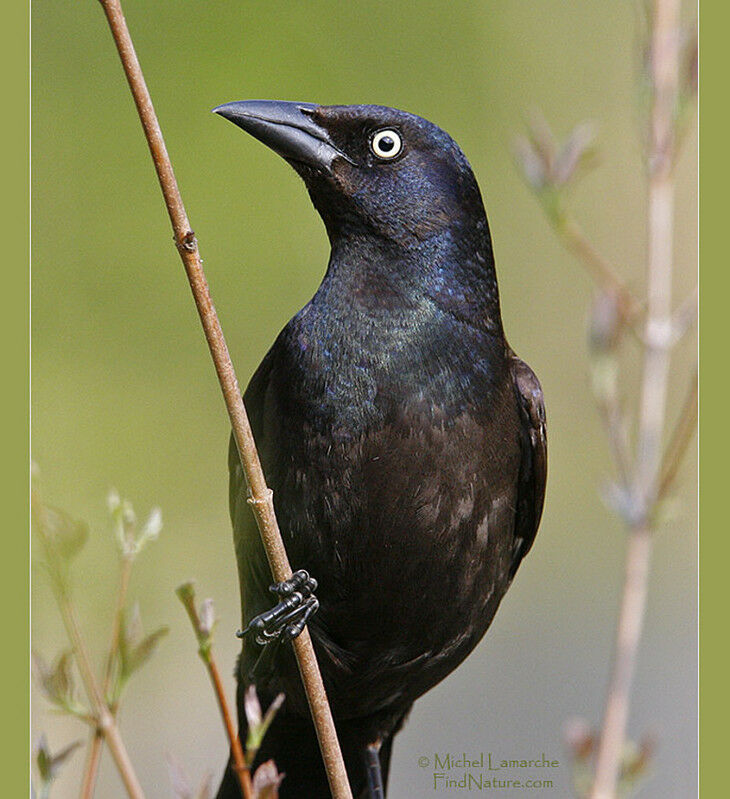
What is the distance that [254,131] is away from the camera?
2.50 meters

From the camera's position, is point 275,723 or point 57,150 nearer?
point 57,150

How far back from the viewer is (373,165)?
261 centimetres

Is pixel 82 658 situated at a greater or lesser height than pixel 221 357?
lesser

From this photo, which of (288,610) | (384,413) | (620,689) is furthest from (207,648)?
(384,413)

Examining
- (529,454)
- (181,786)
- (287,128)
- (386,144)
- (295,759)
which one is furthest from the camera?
(295,759)

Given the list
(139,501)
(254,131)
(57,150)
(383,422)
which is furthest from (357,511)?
(57,150)

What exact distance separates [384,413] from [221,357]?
0.74m

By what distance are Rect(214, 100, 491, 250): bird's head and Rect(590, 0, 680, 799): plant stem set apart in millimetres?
895

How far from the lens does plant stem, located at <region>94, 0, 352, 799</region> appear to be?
5.40ft

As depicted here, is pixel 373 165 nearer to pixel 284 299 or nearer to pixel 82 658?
pixel 284 299

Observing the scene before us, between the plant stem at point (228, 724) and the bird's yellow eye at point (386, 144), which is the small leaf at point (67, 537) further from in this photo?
the bird's yellow eye at point (386, 144)

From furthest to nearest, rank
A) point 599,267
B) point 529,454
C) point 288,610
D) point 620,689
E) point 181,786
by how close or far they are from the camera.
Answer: point 529,454 < point 288,610 < point 599,267 < point 181,786 < point 620,689

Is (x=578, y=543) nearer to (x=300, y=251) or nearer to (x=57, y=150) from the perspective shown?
(x=300, y=251)

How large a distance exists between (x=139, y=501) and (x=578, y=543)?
1.13 metres
